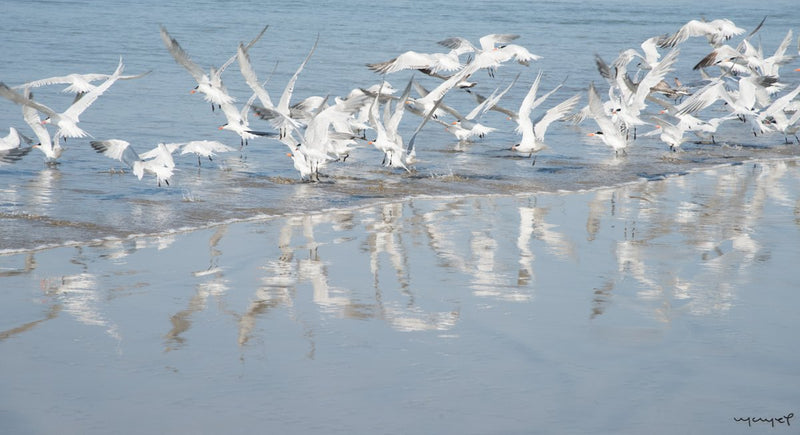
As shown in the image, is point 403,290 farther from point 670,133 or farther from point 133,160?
point 670,133

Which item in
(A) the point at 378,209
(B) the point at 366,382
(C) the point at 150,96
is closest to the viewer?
(B) the point at 366,382

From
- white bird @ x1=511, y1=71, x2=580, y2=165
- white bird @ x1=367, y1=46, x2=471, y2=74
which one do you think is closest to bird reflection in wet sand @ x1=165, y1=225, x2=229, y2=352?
white bird @ x1=511, y1=71, x2=580, y2=165

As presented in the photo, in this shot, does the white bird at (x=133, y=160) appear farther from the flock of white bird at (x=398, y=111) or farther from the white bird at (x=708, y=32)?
the white bird at (x=708, y=32)

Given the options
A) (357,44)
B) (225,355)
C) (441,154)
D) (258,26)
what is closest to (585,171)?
(441,154)

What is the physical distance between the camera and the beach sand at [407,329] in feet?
15.3

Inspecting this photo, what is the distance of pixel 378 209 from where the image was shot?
10.1m

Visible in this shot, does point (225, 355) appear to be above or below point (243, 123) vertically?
below

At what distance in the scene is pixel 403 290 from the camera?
6734mm

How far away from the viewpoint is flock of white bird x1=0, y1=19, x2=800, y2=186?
1166 cm

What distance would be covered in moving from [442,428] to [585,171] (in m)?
8.62

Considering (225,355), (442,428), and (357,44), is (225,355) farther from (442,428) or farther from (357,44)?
(357,44)

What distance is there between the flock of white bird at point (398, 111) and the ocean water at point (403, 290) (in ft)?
1.06

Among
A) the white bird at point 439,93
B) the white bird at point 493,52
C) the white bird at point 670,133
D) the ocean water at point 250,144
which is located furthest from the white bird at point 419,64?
the white bird at point 670,133

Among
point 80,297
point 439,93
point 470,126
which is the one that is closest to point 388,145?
point 439,93
